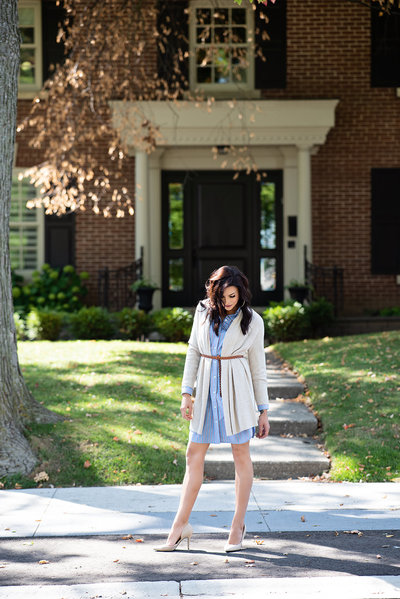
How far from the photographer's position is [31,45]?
1517 cm

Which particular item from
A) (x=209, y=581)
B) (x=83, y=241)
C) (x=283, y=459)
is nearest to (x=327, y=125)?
(x=83, y=241)

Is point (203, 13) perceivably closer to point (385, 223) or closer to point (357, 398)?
point (385, 223)

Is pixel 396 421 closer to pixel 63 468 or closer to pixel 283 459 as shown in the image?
pixel 283 459

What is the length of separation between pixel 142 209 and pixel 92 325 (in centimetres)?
237

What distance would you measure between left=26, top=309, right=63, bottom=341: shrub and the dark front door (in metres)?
2.69

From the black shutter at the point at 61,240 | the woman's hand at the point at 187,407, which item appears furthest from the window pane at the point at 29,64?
the woman's hand at the point at 187,407

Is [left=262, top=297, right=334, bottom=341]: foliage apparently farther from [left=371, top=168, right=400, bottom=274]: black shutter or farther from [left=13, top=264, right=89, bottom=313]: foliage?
[left=13, top=264, right=89, bottom=313]: foliage

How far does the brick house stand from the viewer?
15.0m

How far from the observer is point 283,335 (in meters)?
13.1

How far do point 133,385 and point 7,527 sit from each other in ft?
12.4

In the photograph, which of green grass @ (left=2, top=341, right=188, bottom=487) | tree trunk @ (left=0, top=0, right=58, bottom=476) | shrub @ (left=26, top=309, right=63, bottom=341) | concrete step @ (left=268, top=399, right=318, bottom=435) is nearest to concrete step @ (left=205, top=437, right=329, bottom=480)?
green grass @ (left=2, top=341, right=188, bottom=487)

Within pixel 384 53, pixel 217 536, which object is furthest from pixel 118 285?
pixel 217 536

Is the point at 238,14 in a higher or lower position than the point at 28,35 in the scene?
higher

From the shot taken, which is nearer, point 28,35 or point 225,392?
point 225,392
